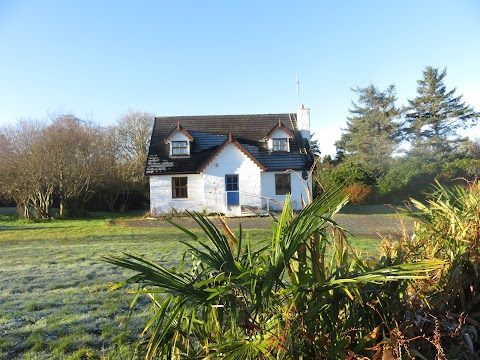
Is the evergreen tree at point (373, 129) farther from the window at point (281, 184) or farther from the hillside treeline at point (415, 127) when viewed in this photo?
the window at point (281, 184)

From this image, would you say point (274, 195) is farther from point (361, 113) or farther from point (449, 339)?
point (361, 113)

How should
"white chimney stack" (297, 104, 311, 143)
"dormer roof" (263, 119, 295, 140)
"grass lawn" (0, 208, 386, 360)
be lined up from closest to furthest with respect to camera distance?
"grass lawn" (0, 208, 386, 360)
"dormer roof" (263, 119, 295, 140)
"white chimney stack" (297, 104, 311, 143)

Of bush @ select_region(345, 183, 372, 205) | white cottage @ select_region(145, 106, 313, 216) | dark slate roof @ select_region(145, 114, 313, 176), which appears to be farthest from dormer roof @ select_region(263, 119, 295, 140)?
bush @ select_region(345, 183, 372, 205)

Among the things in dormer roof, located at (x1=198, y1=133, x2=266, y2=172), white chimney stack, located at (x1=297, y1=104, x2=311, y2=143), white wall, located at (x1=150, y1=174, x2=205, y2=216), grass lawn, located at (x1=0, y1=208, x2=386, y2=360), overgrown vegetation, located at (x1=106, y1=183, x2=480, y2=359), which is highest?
white chimney stack, located at (x1=297, y1=104, x2=311, y2=143)

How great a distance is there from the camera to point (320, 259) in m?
1.81

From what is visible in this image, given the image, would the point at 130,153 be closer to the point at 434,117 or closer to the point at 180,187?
the point at 180,187

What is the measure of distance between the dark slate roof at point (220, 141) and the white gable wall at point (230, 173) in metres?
0.65

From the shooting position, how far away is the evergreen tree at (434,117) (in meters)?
38.3

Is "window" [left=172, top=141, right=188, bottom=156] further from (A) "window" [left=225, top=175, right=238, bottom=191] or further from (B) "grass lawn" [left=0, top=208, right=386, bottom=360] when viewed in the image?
(B) "grass lawn" [left=0, top=208, right=386, bottom=360]

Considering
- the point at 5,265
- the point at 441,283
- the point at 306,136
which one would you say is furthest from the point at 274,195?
the point at 441,283

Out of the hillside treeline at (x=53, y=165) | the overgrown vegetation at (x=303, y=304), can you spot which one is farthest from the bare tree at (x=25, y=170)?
the overgrown vegetation at (x=303, y=304)

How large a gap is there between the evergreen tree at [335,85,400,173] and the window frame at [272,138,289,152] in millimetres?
16489

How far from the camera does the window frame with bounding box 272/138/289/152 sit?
73.6 feet

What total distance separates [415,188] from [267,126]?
13723 mm
